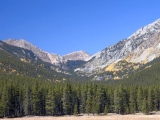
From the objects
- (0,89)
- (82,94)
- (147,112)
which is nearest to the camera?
(147,112)

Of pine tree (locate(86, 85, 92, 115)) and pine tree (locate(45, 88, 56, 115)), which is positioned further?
pine tree (locate(45, 88, 56, 115))

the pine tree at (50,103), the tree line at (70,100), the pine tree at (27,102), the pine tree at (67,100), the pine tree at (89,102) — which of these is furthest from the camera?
the pine tree at (67,100)

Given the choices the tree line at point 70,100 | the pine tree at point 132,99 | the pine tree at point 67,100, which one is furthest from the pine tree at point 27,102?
the pine tree at point 132,99

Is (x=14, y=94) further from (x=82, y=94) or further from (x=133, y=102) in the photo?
(x=133, y=102)

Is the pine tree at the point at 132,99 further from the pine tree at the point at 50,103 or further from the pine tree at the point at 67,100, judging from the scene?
the pine tree at the point at 50,103

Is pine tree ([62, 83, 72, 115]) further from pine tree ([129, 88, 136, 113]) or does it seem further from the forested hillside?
pine tree ([129, 88, 136, 113])

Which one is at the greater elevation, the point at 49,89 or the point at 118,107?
the point at 49,89

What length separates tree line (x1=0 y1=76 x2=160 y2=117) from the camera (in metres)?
133

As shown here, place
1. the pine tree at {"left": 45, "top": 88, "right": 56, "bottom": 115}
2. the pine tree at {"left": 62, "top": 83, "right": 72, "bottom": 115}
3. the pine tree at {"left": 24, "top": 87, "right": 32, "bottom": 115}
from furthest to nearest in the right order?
1. the pine tree at {"left": 62, "top": 83, "right": 72, "bottom": 115}
2. the pine tree at {"left": 24, "top": 87, "right": 32, "bottom": 115}
3. the pine tree at {"left": 45, "top": 88, "right": 56, "bottom": 115}

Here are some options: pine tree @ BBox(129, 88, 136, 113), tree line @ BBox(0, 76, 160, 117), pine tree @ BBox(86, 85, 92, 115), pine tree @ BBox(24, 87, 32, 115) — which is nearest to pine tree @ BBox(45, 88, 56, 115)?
→ tree line @ BBox(0, 76, 160, 117)

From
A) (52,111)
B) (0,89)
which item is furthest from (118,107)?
(0,89)

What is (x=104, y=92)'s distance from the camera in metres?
147

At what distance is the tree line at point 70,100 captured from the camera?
133000 millimetres

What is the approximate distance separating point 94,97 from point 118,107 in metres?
14.3
